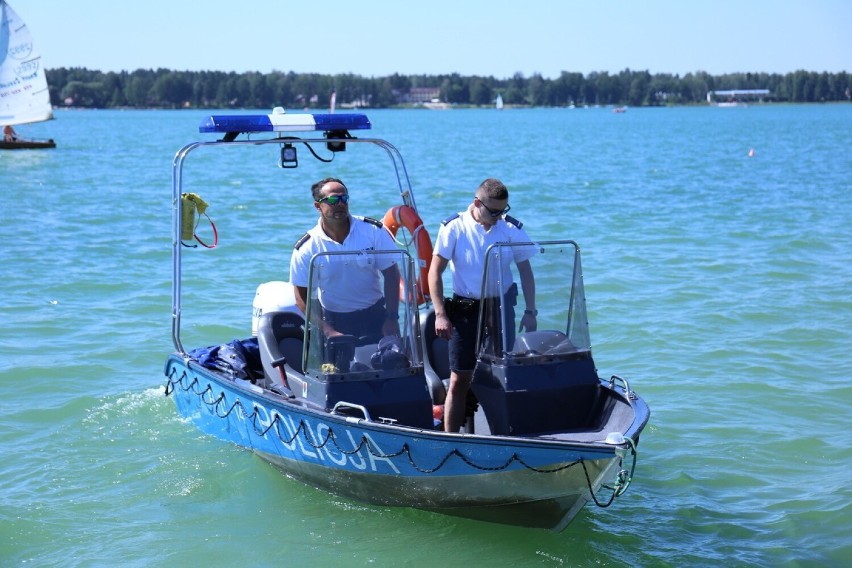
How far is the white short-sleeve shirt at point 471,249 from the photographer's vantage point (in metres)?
6.92

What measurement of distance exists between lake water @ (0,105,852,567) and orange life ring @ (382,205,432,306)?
1715 millimetres

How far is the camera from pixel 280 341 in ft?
27.0

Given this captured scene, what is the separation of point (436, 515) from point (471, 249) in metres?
1.74

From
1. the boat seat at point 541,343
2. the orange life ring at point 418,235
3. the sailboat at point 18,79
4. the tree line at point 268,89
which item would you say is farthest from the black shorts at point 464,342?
the tree line at point 268,89

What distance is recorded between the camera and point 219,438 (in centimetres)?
842

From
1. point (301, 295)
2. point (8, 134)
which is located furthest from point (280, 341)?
point (8, 134)

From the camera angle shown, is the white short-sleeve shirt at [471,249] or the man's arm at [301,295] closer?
the white short-sleeve shirt at [471,249]

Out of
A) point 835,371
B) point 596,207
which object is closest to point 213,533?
point 835,371

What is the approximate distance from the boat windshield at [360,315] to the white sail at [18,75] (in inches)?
1665

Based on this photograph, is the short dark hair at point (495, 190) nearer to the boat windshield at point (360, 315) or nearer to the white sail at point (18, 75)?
the boat windshield at point (360, 315)

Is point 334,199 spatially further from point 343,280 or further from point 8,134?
point 8,134

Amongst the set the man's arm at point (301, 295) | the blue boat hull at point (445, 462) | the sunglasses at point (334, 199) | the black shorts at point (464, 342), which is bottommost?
the blue boat hull at point (445, 462)

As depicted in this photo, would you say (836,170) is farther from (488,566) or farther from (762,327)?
(488,566)

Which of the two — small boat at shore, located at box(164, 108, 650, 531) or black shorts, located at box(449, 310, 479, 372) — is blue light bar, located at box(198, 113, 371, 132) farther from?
black shorts, located at box(449, 310, 479, 372)
